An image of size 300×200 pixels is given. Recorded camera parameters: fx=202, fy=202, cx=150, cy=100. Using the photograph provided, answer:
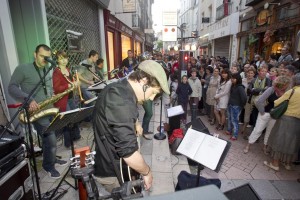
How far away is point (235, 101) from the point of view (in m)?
5.30

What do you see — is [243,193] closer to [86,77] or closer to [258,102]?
[258,102]

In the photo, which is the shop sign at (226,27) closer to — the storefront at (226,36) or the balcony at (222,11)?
the storefront at (226,36)

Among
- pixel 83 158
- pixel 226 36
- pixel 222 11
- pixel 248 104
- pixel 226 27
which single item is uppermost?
pixel 222 11

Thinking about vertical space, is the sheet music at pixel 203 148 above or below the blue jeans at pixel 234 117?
above

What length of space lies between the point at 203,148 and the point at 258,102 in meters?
2.57

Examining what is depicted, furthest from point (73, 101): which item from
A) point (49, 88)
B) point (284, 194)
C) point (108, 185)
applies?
point (284, 194)

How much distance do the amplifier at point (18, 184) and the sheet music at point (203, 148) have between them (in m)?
1.83

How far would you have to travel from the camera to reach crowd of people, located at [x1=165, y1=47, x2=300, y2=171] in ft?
12.4

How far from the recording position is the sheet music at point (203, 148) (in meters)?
2.43

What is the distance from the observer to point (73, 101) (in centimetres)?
494

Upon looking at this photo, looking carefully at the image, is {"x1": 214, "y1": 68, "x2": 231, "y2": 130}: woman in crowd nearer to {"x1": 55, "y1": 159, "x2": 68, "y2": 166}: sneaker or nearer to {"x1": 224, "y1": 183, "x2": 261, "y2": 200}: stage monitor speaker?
{"x1": 224, "y1": 183, "x2": 261, "y2": 200}: stage monitor speaker

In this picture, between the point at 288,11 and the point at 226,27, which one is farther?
the point at 226,27

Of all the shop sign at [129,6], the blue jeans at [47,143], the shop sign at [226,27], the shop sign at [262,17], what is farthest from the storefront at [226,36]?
the blue jeans at [47,143]

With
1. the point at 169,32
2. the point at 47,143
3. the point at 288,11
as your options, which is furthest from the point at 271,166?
the point at 169,32
